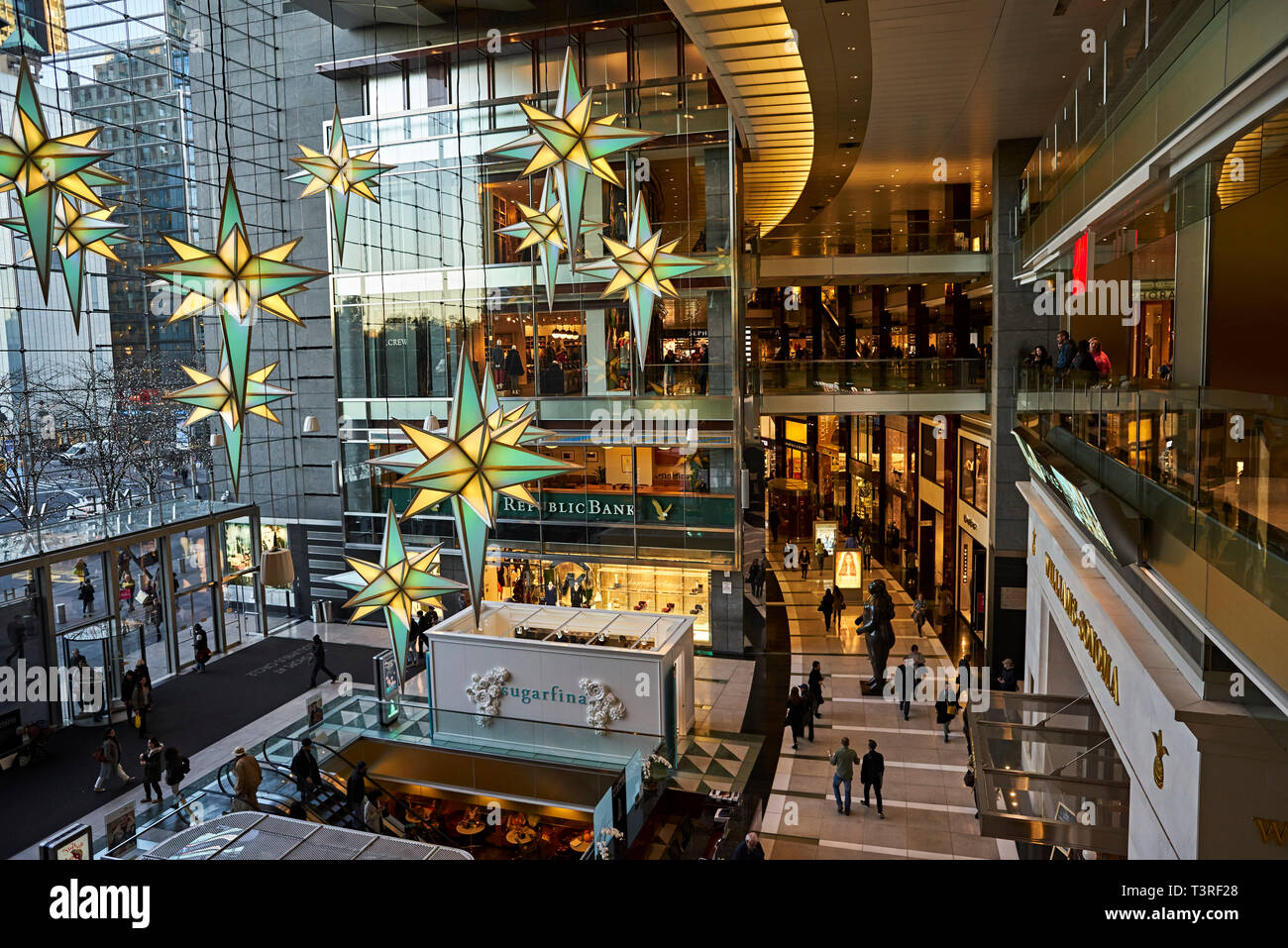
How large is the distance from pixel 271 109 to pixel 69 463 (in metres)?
10.8

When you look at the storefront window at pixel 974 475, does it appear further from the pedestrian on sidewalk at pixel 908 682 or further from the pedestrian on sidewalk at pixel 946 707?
the pedestrian on sidewalk at pixel 946 707

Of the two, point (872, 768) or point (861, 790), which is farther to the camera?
point (861, 790)

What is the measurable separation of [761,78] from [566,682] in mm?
10161

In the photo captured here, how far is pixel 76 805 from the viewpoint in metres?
12.7

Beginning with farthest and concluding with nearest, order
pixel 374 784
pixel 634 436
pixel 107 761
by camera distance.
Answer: pixel 634 436
pixel 374 784
pixel 107 761

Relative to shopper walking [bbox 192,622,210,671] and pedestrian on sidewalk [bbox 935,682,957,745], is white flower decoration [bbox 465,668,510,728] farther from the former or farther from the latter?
shopper walking [bbox 192,622,210,671]

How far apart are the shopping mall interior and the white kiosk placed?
0.09 metres

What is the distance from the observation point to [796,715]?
14.0 m

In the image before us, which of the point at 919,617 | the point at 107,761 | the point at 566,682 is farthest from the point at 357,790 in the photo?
the point at 919,617

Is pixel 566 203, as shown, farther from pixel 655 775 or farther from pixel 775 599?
pixel 775 599

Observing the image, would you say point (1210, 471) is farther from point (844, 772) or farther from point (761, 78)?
point (761, 78)

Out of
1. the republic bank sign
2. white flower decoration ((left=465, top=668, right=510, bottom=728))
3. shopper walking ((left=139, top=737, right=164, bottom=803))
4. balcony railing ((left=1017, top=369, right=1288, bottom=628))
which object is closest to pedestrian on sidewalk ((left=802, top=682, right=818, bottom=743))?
white flower decoration ((left=465, top=668, right=510, bottom=728))
